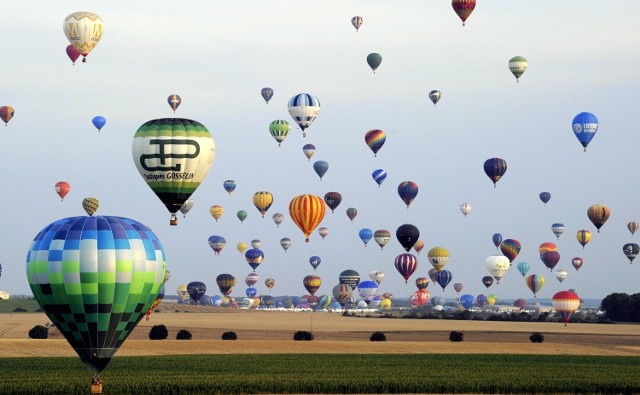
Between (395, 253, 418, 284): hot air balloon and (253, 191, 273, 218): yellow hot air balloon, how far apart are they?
16.8 meters

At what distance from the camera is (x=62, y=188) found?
436 ft

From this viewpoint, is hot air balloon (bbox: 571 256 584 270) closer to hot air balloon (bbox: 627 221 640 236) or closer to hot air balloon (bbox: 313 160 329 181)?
hot air balloon (bbox: 627 221 640 236)

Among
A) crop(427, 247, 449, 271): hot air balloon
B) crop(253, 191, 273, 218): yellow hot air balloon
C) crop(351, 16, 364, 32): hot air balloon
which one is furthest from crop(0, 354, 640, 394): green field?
crop(427, 247, 449, 271): hot air balloon

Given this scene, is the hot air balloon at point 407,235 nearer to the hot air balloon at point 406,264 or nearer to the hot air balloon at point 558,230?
the hot air balloon at point 406,264

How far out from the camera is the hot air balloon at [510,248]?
157 metres

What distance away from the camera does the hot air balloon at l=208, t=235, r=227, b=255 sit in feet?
567

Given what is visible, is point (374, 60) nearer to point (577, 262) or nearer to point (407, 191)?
point (407, 191)

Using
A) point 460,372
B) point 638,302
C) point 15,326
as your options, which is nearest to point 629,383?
point 460,372

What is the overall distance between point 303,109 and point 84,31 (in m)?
24.6

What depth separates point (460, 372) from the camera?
64.2m

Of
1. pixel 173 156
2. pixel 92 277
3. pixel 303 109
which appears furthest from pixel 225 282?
pixel 92 277

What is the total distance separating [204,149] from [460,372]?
62.4ft

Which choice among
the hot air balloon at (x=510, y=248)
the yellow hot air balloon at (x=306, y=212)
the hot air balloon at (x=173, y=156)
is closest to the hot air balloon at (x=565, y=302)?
the yellow hot air balloon at (x=306, y=212)

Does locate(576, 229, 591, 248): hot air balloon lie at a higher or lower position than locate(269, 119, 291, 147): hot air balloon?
Result: lower
